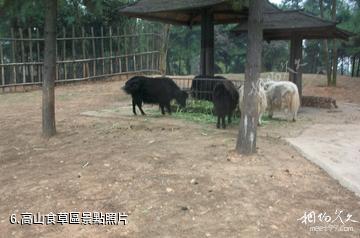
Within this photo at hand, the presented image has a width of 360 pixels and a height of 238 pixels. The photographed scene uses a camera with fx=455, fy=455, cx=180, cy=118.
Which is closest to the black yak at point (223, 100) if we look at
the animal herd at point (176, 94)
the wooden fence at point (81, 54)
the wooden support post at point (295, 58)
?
the animal herd at point (176, 94)

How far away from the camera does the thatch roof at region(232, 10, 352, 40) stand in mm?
11562

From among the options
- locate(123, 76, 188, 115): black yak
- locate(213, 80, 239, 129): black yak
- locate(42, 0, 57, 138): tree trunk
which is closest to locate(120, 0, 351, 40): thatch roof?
locate(123, 76, 188, 115): black yak

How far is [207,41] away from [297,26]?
2402 millimetres

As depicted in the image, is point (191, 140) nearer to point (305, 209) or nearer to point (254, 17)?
point (254, 17)

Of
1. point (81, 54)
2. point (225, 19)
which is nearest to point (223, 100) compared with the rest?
point (225, 19)

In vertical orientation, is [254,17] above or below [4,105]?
above

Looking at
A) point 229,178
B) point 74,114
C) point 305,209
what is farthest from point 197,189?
point 74,114

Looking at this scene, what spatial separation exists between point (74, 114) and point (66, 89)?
23.1 feet

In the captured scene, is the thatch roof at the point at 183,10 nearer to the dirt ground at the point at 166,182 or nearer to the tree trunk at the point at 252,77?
the dirt ground at the point at 166,182

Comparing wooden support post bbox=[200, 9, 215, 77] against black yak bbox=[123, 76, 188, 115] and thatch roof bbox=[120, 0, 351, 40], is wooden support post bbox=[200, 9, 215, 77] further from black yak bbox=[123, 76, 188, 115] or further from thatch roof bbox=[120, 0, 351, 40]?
black yak bbox=[123, 76, 188, 115]

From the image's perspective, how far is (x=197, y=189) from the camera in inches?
209

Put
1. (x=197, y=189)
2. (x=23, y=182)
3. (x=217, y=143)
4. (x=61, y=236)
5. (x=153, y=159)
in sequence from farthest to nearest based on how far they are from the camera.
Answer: (x=217, y=143), (x=153, y=159), (x=23, y=182), (x=197, y=189), (x=61, y=236)

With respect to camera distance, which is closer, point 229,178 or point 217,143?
point 229,178

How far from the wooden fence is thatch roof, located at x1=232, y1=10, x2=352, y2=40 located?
29.7 feet
